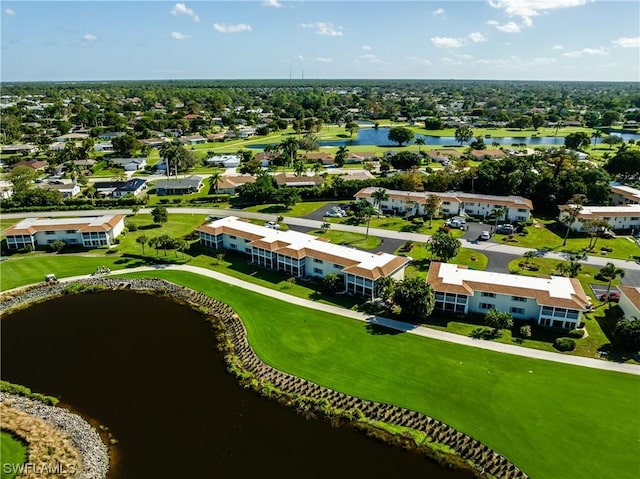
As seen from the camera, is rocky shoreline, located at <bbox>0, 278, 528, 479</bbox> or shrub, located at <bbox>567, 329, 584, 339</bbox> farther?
shrub, located at <bbox>567, 329, 584, 339</bbox>

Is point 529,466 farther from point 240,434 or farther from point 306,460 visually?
point 240,434

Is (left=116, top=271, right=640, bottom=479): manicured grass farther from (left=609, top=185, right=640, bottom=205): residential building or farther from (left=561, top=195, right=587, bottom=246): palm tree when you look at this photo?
(left=609, top=185, right=640, bottom=205): residential building

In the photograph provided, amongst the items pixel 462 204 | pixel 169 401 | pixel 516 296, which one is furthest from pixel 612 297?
pixel 169 401

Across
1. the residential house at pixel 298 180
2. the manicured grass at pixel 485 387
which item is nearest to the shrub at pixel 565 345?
the manicured grass at pixel 485 387

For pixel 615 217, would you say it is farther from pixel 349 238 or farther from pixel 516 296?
pixel 349 238

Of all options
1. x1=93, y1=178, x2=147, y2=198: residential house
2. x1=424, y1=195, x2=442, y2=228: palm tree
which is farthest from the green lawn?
x1=93, y1=178, x2=147, y2=198: residential house

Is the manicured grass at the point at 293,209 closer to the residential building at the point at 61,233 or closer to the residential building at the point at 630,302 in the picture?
the residential building at the point at 61,233
